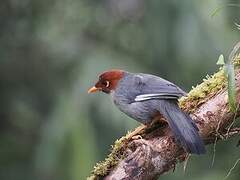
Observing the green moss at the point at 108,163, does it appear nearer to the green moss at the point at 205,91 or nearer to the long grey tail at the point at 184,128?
the long grey tail at the point at 184,128

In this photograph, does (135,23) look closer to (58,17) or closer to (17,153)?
(58,17)

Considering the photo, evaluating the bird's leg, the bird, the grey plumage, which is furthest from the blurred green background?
the bird's leg

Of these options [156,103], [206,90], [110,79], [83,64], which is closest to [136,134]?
[156,103]

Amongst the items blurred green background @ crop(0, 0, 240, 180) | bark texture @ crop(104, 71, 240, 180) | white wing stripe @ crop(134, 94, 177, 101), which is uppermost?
blurred green background @ crop(0, 0, 240, 180)

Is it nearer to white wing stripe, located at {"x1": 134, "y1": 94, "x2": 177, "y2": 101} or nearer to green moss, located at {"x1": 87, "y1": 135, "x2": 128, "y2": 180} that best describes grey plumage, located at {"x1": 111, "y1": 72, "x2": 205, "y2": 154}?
white wing stripe, located at {"x1": 134, "y1": 94, "x2": 177, "y2": 101}

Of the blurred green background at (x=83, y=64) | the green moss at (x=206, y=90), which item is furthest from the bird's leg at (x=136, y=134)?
the blurred green background at (x=83, y=64)

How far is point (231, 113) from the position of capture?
4.34 m

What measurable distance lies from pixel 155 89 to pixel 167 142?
47cm

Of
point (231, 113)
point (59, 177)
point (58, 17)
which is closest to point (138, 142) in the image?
point (231, 113)

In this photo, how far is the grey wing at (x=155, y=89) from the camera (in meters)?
4.56

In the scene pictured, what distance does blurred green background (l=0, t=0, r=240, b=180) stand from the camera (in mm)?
7785

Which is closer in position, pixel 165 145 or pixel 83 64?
pixel 165 145

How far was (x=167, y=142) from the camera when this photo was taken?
171 inches

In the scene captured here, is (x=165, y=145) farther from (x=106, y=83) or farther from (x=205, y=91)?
(x=106, y=83)
